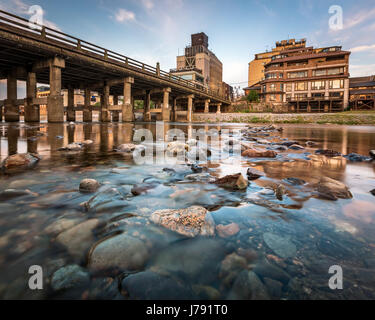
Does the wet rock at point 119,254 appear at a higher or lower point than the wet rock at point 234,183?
lower

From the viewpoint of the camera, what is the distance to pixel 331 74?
45562 millimetres

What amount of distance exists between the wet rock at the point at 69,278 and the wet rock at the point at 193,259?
304 millimetres

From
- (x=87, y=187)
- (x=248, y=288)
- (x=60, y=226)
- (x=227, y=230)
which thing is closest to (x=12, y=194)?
(x=87, y=187)

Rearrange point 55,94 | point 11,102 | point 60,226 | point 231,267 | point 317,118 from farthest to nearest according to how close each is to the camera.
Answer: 1. point 317,118
2. point 11,102
3. point 55,94
4. point 60,226
5. point 231,267

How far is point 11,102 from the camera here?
54.0 feet

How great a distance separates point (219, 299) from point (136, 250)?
1.68ft

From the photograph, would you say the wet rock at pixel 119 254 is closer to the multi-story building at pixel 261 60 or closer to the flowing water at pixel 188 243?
the flowing water at pixel 188 243

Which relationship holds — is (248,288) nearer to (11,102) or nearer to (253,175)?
(253,175)

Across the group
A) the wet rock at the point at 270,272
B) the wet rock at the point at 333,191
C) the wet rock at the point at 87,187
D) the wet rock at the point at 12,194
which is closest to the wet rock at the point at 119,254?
the wet rock at the point at 270,272

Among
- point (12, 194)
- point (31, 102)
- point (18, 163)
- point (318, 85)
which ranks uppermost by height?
point (318, 85)

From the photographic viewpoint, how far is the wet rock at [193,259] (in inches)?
38.9

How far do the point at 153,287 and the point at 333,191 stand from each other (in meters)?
1.94

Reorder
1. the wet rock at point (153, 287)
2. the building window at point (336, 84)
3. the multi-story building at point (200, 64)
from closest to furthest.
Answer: the wet rock at point (153, 287) → the building window at point (336, 84) → the multi-story building at point (200, 64)

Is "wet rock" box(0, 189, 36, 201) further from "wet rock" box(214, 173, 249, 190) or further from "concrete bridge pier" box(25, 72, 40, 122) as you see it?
"concrete bridge pier" box(25, 72, 40, 122)
